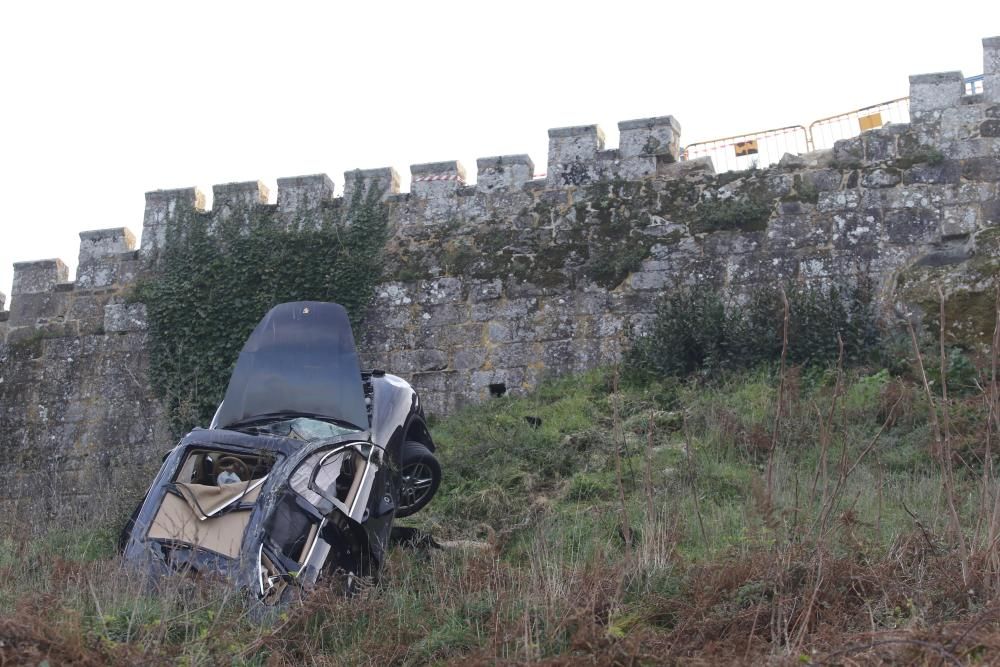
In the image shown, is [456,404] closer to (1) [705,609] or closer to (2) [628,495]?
(2) [628,495]

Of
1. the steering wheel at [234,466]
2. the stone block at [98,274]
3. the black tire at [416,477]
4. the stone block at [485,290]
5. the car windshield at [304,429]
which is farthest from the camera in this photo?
the stone block at [98,274]

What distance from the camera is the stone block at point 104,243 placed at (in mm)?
14234

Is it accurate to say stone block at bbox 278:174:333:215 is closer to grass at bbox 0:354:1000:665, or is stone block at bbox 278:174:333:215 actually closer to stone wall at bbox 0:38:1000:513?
stone wall at bbox 0:38:1000:513

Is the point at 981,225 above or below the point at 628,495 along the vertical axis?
above

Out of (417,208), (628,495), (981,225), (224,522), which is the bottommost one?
(628,495)

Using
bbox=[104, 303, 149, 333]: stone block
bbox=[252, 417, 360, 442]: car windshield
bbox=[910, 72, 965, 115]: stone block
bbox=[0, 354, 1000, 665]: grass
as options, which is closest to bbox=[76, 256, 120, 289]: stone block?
bbox=[104, 303, 149, 333]: stone block

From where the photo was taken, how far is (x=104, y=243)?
1430 centimetres

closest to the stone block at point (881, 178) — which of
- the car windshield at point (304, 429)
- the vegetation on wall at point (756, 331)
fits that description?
the vegetation on wall at point (756, 331)

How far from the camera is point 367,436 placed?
7.32 meters

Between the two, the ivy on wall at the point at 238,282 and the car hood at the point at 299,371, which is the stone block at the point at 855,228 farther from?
the car hood at the point at 299,371

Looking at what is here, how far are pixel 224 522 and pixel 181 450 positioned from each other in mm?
668

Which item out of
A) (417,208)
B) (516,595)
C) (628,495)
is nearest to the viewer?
(516,595)

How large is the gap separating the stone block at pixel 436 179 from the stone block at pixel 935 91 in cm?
469

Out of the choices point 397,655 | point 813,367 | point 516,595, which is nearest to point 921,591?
point 516,595
